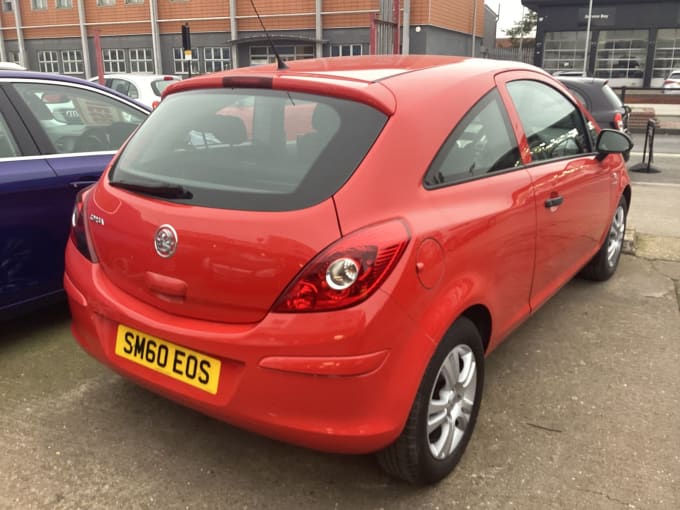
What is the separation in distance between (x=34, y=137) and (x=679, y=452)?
3.66 meters

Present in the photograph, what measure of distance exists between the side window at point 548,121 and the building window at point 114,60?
3943 centimetres

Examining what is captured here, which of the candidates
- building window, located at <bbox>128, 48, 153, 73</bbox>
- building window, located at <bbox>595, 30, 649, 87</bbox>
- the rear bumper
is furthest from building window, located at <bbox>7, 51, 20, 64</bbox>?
the rear bumper

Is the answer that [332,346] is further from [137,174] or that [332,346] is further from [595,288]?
[595,288]

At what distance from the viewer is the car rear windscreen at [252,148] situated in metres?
2.15

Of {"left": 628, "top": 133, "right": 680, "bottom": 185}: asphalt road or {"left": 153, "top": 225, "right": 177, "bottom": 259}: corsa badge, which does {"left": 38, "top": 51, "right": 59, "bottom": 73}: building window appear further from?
{"left": 153, "top": 225, "right": 177, "bottom": 259}: corsa badge

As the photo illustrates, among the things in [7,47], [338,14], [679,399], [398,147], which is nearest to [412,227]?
[398,147]

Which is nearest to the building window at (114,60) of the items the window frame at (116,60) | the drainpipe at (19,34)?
the window frame at (116,60)

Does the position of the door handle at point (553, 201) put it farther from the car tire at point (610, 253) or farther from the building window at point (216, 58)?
the building window at point (216, 58)

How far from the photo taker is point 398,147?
7.29 ft

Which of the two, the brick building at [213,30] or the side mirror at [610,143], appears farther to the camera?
the brick building at [213,30]

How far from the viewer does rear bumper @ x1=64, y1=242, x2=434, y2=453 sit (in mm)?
1972

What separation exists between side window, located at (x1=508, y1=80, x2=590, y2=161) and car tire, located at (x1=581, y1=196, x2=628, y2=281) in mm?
930

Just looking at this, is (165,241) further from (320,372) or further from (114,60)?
(114,60)

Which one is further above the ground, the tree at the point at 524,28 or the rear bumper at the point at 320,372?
the tree at the point at 524,28
